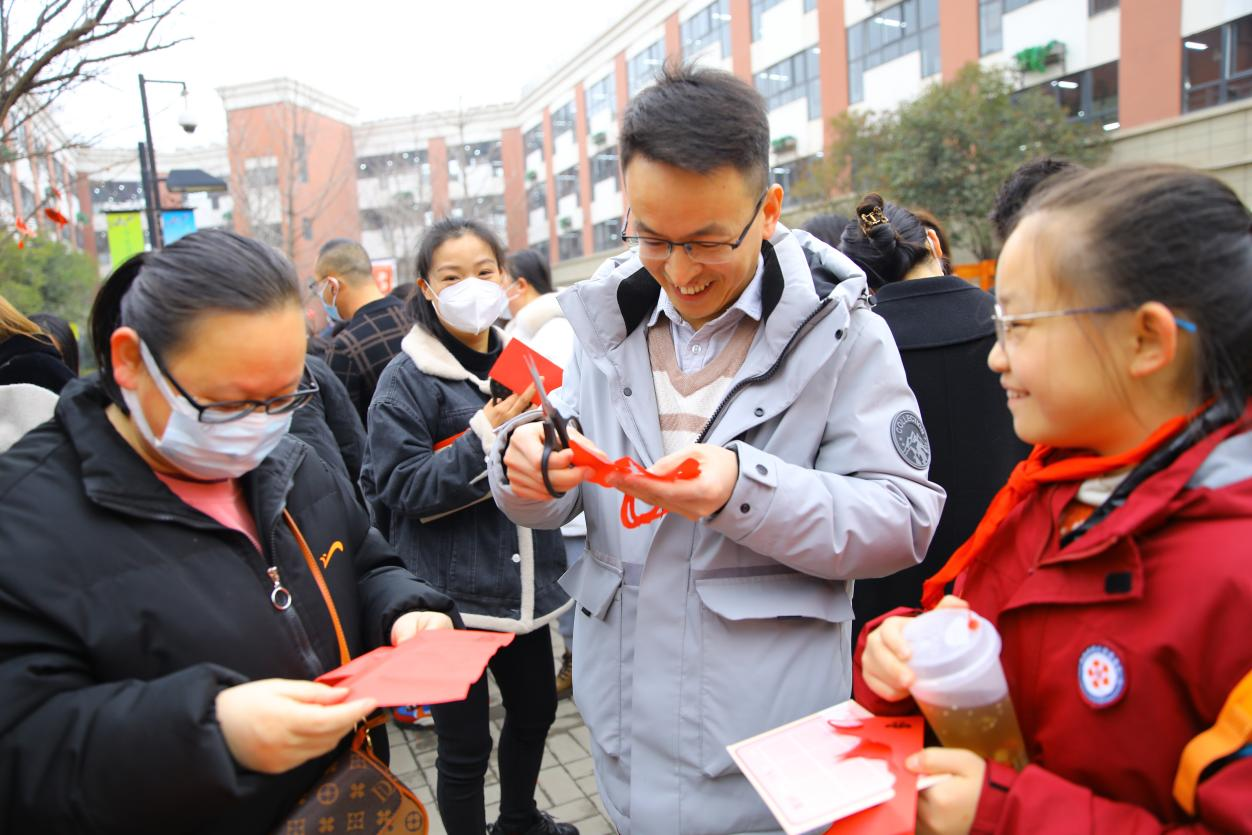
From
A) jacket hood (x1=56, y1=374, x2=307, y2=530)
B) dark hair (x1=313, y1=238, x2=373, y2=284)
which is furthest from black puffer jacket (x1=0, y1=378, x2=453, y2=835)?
dark hair (x1=313, y1=238, x2=373, y2=284)

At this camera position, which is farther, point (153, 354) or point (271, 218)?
point (271, 218)

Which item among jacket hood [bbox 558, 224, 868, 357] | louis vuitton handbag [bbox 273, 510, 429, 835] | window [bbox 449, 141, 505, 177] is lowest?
louis vuitton handbag [bbox 273, 510, 429, 835]

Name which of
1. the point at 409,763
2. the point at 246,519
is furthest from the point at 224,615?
the point at 409,763

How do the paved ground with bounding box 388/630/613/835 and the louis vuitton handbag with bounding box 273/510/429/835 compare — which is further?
the paved ground with bounding box 388/630/613/835

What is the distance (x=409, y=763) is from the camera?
4293 millimetres

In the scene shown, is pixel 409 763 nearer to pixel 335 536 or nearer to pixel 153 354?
pixel 335 536

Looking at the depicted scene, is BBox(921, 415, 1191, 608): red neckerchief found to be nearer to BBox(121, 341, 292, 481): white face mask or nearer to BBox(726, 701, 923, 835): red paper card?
BBox(726, 701, 923, 835): red paper card

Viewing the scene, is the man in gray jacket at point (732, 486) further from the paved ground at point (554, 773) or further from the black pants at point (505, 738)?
the paved ground at point (554, 773)

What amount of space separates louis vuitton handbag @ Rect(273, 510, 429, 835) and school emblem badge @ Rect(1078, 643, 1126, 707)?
117 cm

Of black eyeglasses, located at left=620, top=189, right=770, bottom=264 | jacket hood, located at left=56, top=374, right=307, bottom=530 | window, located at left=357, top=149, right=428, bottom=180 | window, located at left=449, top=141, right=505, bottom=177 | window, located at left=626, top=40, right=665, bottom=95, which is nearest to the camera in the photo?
jacket hood, located at left=56, top=374, right=307, bottom=530

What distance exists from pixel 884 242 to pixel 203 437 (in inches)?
95.9

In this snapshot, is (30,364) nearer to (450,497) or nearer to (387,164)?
(450,497)

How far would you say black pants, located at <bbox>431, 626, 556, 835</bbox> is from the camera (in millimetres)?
2857

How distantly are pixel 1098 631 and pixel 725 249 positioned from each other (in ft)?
3.33
